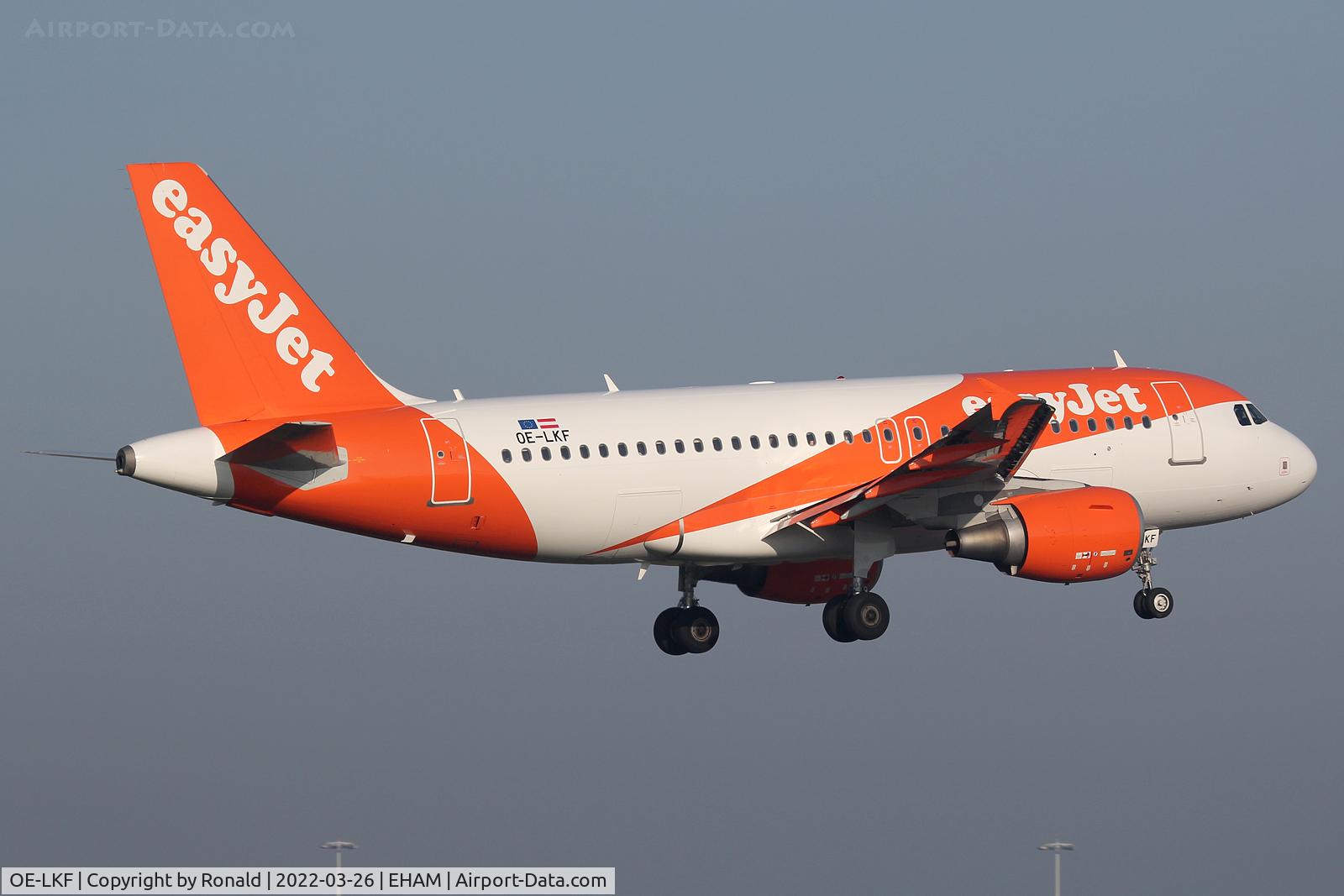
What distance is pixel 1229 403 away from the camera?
5453cm

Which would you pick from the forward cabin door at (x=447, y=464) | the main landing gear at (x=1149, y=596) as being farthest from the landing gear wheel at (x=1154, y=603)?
the forward cabin door at (x=447, y=464)

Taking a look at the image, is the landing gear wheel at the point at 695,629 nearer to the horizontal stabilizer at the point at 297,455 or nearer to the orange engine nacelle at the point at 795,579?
the orange engine nacelle at the point at 795,579

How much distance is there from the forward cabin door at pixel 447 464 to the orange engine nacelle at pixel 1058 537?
11.0 metres

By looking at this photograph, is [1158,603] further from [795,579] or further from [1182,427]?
[795,579]

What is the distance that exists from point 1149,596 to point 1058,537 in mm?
5575

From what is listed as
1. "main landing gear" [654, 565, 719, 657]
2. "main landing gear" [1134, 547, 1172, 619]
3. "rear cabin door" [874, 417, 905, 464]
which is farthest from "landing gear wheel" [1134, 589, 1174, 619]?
"main landing gear" [654, 565, 719, 657]

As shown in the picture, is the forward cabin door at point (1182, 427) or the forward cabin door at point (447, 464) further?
the forward cabin door at point (1182, 427)

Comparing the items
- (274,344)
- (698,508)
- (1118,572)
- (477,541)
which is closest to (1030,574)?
(1118,572)

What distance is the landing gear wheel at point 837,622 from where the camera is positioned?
167ft

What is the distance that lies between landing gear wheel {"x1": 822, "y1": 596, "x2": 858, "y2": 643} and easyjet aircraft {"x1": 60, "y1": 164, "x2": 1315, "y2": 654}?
0.06m

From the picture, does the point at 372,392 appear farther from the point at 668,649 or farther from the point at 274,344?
the point at 668,649

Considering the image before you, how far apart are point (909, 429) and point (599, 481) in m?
7.61

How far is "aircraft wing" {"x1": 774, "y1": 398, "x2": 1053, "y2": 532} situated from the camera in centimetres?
4678

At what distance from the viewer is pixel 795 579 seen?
178 feet
